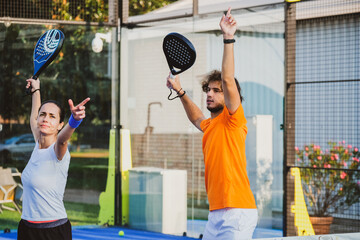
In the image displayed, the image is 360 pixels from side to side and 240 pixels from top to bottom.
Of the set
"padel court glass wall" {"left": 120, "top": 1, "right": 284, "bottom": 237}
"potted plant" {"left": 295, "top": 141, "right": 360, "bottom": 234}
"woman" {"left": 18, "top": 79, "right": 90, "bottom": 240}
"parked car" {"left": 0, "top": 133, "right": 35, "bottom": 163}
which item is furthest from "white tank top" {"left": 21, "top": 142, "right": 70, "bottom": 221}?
"parked car" {"left": 0, "top": 133, "right": 35, "bottom": 163}

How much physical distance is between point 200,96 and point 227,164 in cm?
422

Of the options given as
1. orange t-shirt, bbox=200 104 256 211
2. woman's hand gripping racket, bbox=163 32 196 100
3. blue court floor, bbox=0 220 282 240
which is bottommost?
blue court floor, bbox=0 220 282 240

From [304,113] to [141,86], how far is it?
2.39m

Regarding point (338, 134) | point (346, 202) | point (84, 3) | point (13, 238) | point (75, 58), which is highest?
point (84, 3)

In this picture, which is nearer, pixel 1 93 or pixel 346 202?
pixel 346 202

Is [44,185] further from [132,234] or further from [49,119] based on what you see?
[132,234]

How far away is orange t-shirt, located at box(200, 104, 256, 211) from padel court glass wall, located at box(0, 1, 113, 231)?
15.7 feet

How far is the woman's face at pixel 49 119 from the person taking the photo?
403cm

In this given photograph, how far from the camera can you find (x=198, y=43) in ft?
25.7

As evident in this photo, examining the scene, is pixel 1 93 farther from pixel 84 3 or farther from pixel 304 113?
pixel 304 113

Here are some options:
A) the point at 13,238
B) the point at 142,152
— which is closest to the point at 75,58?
the point at 142,152

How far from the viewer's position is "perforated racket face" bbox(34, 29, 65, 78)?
4379 millimetres

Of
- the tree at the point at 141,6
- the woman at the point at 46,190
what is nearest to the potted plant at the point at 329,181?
the tree at the point at 141,6

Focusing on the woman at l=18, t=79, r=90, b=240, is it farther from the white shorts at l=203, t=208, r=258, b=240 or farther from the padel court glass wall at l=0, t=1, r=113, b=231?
the padel court glass wall at l=0, t=1, r=113, b=231
